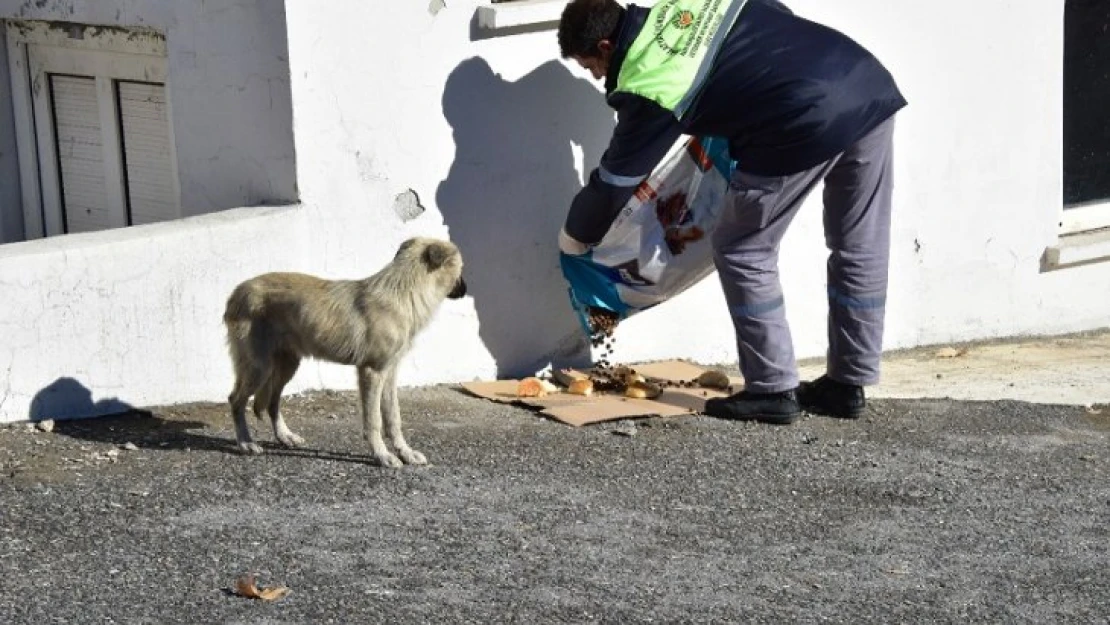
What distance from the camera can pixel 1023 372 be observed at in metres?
8.97

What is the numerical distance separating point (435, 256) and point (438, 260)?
19 millimetres

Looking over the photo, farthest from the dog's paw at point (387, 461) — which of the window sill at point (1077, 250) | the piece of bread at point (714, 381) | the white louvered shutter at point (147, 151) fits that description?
the window sill at point (1077, 250)

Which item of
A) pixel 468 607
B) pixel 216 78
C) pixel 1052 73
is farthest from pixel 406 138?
pixel 1052 73

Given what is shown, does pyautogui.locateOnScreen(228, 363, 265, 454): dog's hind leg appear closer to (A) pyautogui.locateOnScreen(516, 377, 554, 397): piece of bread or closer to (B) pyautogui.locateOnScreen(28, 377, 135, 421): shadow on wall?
(B) pyautogui.locateOnScreen(28, 377, 135, 421): shadow on wall

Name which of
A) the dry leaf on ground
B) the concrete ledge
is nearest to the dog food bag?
the concrete ledge

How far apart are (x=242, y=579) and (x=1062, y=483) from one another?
3.32 metres

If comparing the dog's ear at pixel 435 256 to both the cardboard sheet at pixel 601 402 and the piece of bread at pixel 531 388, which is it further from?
the piece of bread at pixel 531 388

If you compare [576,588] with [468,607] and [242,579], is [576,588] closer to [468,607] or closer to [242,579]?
[468,607]

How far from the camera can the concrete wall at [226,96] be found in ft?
24.3

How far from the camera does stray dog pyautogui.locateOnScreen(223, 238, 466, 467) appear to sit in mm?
6664

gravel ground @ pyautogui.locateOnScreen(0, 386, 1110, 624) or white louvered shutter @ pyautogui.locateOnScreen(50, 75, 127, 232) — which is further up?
white louvered shutter @ pyautogui.locateOnScreen(50, 75, 127, 232)

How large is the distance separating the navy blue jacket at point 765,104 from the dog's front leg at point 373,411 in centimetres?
140

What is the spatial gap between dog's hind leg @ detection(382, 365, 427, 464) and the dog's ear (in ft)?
1.33

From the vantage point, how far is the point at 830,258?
25.8ft
